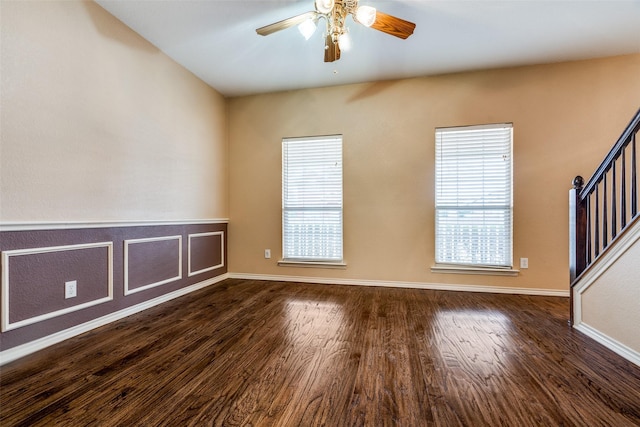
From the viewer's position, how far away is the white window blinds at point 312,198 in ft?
12.1

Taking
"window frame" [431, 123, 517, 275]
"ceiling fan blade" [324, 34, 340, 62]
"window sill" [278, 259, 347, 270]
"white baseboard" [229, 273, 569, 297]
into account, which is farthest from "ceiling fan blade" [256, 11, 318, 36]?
"white baseboard" [229, 273, 569, 297]

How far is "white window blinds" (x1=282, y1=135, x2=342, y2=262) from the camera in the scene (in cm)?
369

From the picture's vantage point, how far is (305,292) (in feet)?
10.8

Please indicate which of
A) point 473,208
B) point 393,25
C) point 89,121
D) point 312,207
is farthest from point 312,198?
point 89,121

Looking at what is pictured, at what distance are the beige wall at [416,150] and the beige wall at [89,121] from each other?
95 centimetres

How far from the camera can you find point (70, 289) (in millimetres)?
2078

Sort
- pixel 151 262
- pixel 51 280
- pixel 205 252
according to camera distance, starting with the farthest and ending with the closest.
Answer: pixel 205 252 < pixel 151 262 < pixel 51 280

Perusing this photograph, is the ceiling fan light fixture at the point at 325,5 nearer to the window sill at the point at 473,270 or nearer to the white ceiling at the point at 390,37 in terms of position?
the white ceiling at the point at 390,37

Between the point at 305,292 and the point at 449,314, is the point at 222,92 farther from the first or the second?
the point at 449,314

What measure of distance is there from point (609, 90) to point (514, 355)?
3.21 m

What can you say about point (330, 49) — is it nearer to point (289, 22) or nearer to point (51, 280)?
point (289, 22)

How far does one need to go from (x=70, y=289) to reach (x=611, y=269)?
3.99 meters

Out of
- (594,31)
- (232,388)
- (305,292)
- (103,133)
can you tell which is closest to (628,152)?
(594,31)

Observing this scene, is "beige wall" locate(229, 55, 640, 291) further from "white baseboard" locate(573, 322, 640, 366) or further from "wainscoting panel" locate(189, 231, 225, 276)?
"white baseboard" locate(573, 322, 640, 366)
